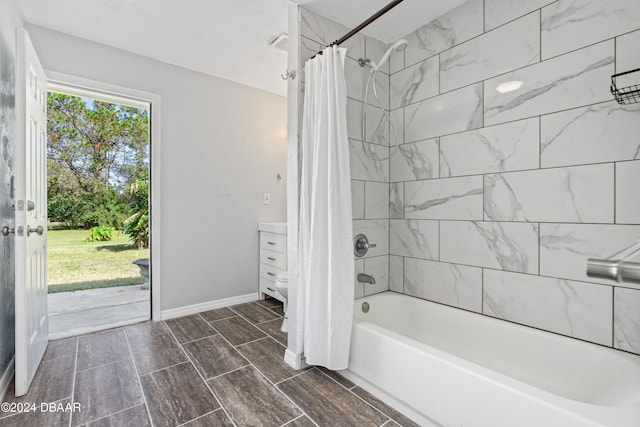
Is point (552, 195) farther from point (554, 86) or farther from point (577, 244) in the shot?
point (554, 86)

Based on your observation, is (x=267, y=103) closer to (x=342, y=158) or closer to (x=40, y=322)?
(x=342, y=158)

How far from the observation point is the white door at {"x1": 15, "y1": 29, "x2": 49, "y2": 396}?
1603mm

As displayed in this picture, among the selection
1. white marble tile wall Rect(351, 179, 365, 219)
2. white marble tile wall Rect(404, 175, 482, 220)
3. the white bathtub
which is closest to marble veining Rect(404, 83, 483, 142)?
white marble tile wall Rect(404, 175, 482, 220)

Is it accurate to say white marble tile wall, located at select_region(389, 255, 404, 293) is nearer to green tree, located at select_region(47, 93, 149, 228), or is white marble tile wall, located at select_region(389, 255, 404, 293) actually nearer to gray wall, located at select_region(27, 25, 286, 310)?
gray wall, located at select_region(27, 25, 286, 310)

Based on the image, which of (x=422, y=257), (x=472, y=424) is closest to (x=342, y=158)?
(x=422, y=257)

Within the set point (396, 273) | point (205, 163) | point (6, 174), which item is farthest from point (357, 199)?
point (6, 174)

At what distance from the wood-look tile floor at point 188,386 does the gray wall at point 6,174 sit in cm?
28

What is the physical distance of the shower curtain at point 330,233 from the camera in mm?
1750

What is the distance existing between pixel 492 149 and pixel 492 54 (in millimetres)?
563

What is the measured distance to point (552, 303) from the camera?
5.19 feet

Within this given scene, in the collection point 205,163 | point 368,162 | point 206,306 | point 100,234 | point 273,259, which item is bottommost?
point 206,306

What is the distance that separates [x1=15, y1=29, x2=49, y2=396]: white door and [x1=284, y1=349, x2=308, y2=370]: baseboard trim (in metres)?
1.45

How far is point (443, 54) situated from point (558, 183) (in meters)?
1.11

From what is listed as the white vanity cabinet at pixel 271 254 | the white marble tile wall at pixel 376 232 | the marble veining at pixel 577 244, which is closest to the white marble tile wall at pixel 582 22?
the marble veining at pixel 577 244
